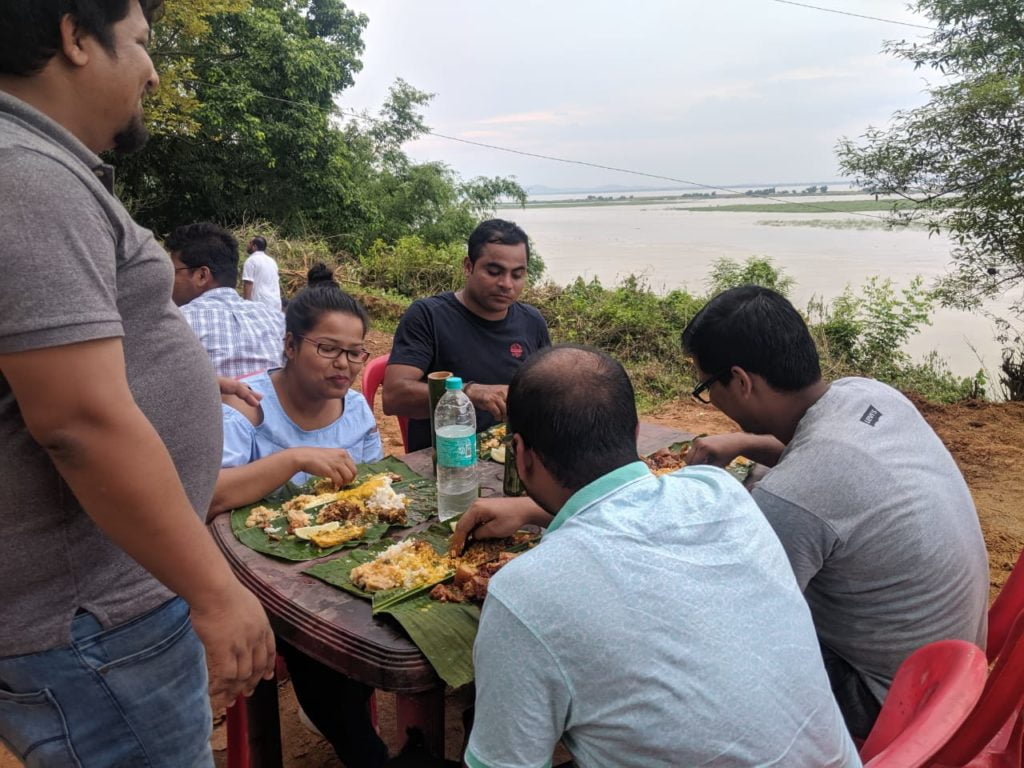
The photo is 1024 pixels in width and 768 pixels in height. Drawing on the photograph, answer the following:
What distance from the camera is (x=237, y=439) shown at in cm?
238

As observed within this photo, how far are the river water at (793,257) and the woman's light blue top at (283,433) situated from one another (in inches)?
343

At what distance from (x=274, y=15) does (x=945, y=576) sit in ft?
59.3

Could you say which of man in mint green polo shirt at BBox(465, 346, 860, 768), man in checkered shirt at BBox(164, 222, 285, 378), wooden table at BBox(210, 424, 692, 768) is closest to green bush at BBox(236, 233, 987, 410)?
man in checkered shirt at BBox(164, 222, 285, 378)

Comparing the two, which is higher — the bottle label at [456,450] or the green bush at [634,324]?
the bottle label at [456,450]

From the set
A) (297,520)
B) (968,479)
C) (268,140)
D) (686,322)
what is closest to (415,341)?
(297,520)

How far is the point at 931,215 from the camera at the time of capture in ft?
26.2

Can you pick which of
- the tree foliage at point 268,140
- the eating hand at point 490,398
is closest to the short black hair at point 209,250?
the eating hand at point 490,398

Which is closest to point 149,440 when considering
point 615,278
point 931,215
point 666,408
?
point 666,408

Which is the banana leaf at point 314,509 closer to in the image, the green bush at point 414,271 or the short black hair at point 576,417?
the short black hair at point 576,417

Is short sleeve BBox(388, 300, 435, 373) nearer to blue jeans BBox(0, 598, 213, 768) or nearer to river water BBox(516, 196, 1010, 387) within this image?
blue jeans BBox(0, 598, 213, 768)

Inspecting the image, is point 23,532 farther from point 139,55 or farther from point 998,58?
point 998,58

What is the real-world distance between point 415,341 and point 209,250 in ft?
4.79

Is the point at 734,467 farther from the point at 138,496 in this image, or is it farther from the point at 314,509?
the point at 138,496

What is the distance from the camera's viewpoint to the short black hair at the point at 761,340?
1897 mm
